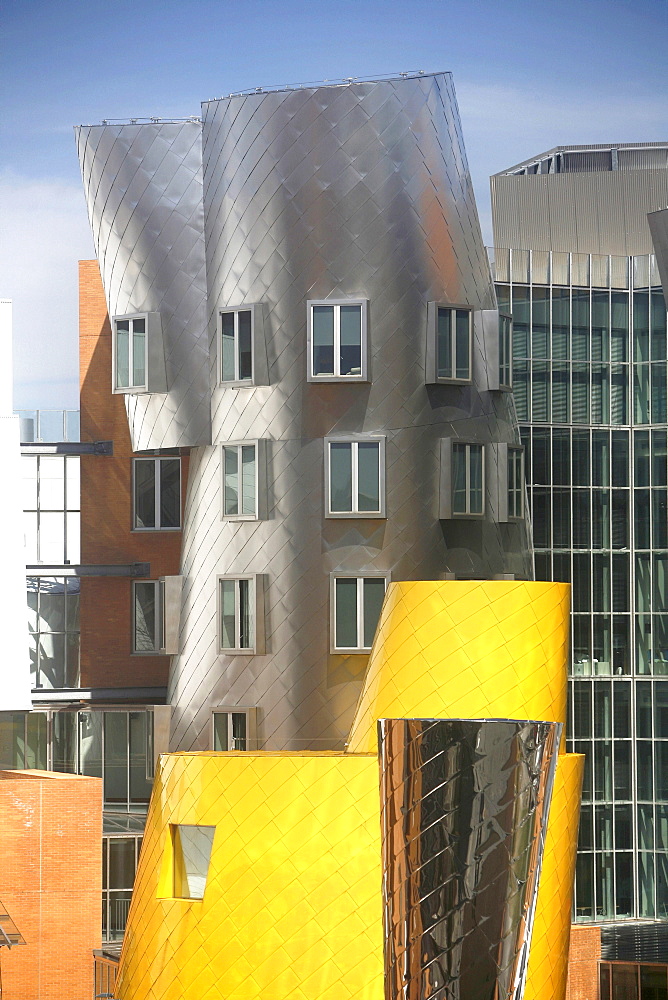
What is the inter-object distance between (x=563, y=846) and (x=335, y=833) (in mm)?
3634

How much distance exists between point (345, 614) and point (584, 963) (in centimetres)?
854

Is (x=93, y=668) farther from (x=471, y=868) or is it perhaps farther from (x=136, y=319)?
(x=471, y=868)

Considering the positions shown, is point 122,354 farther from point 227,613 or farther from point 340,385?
point 227,613

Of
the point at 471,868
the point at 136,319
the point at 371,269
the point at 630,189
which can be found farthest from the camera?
the point at 630,189

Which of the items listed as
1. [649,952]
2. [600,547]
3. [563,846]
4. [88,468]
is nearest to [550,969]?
[563,846]

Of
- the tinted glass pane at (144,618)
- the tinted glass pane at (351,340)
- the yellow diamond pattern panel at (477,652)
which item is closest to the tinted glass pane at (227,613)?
the tinted glass pane at (351,340)

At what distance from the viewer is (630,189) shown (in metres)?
32.5

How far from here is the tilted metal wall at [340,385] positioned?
26797mm

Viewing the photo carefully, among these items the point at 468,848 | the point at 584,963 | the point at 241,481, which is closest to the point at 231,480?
the point at 241,481

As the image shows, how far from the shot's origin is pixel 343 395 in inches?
1067

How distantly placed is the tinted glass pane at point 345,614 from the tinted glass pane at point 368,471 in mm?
1644

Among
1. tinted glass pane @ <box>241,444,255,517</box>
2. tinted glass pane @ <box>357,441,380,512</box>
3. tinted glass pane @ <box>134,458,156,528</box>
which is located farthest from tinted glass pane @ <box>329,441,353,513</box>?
tinted glass pane @ <box>134,458,156,528</box>

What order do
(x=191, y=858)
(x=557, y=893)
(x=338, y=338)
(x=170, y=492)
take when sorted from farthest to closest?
1. (x=170, y=492)
2. (x=338, y=338)
3. (x=191, y=858)
4. (x=557, y=893)

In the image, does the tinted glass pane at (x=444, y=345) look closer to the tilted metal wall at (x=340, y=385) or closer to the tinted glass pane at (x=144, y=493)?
the tilted metal wall at (x=340, y=385)
